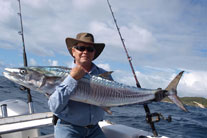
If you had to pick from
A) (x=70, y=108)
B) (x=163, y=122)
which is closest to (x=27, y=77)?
(x=70, y=108)

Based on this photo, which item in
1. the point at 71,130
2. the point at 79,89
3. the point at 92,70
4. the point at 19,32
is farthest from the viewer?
the point at 19,32

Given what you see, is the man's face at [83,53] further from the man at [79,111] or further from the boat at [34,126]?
the boat at [34,126]

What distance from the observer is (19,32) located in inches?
211

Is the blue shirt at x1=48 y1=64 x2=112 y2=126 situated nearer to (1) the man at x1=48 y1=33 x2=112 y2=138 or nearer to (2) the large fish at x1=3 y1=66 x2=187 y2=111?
(1) the man at x1=48 y1=33 x2=112 y2=138

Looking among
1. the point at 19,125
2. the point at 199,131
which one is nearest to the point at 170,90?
the point at 19,125

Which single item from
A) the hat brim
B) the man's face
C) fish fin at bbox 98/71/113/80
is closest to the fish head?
the man's face

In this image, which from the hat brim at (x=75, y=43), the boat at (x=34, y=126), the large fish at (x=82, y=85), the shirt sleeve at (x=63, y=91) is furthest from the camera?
the boat at (x=34, y=126)

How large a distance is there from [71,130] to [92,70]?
35.4 inches

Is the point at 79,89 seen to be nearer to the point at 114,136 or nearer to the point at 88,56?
the point at 88,56

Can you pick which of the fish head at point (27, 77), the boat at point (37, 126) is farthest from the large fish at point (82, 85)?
the boat at point (37, 126)

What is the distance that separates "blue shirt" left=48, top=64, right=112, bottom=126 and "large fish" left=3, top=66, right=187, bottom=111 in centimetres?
13

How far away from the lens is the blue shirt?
2148mm

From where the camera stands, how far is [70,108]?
2.46 m

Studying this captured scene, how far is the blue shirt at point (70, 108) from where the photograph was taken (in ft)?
7.05
